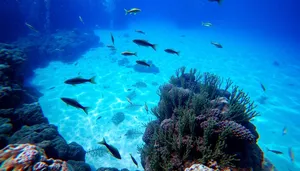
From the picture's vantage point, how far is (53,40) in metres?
20.6

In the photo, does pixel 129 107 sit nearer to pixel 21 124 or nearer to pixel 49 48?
pixel 21 124

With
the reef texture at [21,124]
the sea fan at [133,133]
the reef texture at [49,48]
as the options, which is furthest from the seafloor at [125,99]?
the reef texture at [21,124]

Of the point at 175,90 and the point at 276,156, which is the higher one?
the point at 175,90

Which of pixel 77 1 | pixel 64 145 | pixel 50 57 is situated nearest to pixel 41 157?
pixel 64 145

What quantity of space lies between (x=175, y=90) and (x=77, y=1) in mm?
33892

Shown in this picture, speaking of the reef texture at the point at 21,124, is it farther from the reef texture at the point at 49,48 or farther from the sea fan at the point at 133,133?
the reef texture at the point at 49,48

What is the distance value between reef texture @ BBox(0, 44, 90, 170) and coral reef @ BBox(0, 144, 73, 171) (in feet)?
6.52

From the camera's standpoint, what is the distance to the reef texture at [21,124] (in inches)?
217

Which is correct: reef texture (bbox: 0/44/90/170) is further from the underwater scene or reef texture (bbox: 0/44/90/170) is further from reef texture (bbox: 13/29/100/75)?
reef texture (bbox: 13/29/100/75)

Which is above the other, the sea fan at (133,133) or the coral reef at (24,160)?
the coral reef at (24,160)

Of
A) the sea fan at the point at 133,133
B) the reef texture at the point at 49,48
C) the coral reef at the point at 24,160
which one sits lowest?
the reef texture at the point at 49,48

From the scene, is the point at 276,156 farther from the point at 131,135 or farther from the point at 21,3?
the point at 21,3

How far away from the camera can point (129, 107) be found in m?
10.7

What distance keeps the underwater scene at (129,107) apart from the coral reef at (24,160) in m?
0.02
